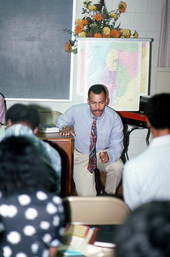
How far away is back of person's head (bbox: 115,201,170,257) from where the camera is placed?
2.27 ft

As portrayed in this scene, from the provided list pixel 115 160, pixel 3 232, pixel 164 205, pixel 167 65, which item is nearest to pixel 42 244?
pixel 3 232

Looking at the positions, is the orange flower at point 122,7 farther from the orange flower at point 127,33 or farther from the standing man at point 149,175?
the standing man at point 149,175

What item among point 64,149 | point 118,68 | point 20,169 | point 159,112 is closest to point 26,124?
point 20,169

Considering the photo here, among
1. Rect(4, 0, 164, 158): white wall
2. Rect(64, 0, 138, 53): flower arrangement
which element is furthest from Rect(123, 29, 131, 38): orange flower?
Rect(4, 0, 164, 158): white wall

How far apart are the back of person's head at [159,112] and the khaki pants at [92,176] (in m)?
1.60

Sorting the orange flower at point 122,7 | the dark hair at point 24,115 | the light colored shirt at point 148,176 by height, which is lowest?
the light colored shirt at point 148,176

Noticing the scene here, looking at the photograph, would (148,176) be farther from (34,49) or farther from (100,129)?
(34,49)

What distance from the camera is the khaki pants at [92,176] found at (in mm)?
3377

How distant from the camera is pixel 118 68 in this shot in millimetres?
4293

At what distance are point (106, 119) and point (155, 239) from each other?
275cm

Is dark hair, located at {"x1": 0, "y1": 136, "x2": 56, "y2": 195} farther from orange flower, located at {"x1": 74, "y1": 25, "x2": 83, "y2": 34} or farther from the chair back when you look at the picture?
orange flower, located at {"x1": 74, "y1": 25, "x2": 83, "y2": 34}

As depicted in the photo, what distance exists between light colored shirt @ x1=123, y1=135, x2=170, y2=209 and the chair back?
14 centimetres

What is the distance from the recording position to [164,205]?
2.52 feet

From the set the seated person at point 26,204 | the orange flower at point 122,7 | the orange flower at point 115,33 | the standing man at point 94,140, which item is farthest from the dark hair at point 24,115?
the orange flower at point 122,7
